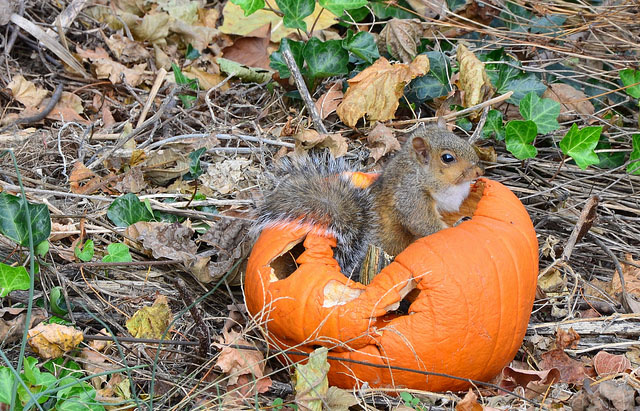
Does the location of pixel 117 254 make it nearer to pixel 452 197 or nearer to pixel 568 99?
pixel 452 197

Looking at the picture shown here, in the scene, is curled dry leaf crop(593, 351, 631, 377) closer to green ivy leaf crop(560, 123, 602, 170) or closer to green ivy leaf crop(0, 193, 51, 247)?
green ivy leaf crop(560, 123, 602, 170)

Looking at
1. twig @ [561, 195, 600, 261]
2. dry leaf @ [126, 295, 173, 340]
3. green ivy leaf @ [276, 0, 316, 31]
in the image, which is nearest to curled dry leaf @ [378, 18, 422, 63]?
green ivy leaf @ [276, 0, 316, 31]

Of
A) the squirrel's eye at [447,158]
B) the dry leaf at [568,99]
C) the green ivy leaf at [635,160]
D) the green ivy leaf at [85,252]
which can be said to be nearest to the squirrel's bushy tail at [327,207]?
the squirrel's eye at [447,158]

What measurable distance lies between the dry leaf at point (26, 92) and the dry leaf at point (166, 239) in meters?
1.67

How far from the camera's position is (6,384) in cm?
266

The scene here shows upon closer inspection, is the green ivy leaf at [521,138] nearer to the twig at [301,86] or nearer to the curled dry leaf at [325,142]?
the curled dry leaf at [325,142]

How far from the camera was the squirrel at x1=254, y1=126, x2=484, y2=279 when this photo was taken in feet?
10.7

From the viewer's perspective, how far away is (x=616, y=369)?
A: 3064mm

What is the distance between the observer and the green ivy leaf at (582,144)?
153 inches

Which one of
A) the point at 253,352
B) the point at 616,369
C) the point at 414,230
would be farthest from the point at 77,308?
the point at 616,369

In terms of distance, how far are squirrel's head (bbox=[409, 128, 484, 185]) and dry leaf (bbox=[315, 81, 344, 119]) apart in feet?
3.64

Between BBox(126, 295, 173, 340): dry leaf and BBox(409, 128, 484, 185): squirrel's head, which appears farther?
BBox(409, 128, 484, 185): squirrel's head

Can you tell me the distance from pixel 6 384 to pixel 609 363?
2604 millimetres

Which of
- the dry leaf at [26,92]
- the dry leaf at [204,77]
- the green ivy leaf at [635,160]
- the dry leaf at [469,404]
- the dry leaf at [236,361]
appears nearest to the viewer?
the dry leaf at [469,404]
